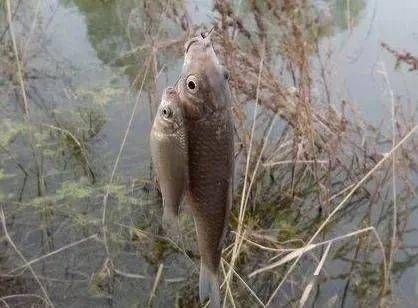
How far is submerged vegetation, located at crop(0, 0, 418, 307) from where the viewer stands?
8.52 feet

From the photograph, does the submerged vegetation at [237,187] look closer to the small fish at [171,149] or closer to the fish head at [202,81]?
the small fish at [171,149]

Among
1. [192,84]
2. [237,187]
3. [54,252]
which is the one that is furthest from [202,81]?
[237,187]

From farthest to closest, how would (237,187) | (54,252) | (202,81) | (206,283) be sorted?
1. (237,187)
2. (54,252)
3. (206,283)
4. (202,81)

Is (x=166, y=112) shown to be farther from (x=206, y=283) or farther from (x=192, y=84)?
(x=206, y=283)

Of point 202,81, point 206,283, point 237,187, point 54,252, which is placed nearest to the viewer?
point 202,81

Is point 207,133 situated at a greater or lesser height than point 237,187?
greater

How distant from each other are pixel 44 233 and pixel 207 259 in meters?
1.58

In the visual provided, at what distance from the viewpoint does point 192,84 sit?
1196 millimetres

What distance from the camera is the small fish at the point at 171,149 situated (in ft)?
3.98

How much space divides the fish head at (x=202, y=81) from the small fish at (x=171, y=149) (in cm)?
3

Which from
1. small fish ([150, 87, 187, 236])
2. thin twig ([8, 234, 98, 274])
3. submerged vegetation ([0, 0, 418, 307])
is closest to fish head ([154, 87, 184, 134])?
small fish ([150, 87, 187, 236])

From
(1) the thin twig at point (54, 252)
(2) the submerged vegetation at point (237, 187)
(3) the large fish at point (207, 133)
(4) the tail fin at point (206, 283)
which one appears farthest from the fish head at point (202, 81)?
(1) the thin twig at point (54, 252)

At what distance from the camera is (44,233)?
282 cm

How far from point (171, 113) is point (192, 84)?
7cm
